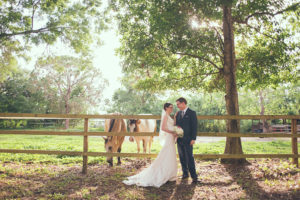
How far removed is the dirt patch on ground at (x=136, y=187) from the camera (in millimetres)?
4398

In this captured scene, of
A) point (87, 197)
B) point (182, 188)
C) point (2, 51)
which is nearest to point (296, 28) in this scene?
point (182, 188)

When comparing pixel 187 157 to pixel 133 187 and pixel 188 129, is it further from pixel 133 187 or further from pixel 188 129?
pixel 133 187

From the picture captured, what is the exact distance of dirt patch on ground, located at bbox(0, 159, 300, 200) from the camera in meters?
4.40

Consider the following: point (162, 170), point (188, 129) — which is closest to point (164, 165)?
point (162, 170)

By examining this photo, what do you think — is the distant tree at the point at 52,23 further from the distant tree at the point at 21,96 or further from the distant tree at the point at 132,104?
the distant tree at the point at 21,96

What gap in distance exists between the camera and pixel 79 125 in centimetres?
3369

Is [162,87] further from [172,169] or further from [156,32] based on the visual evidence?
[172,169]

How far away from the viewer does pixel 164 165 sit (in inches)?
205

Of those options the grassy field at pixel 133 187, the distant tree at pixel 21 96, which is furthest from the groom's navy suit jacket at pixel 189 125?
the distant tree at pixel 21 96

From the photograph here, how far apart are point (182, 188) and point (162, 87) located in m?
4.69

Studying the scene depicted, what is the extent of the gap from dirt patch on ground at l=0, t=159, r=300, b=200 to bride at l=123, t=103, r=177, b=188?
193 mm

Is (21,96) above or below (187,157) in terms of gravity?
above

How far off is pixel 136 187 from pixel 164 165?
0.84m

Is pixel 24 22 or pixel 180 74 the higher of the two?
pixel 24 22
